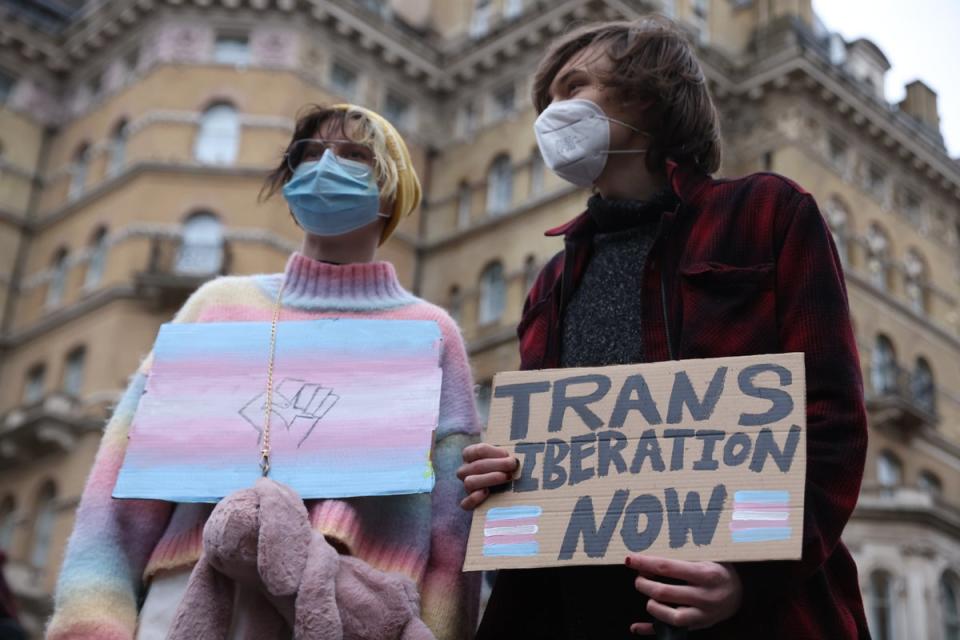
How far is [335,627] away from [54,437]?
25.9 meters

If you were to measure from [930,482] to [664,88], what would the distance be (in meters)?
29.4

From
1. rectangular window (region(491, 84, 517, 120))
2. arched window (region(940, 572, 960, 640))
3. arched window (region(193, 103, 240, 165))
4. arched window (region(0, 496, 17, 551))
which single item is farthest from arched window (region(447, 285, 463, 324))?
arched window (region(940, 572, 960, 640))

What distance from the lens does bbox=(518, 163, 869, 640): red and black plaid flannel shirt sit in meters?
3.12

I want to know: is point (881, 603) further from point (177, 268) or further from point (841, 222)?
point (177, 268)

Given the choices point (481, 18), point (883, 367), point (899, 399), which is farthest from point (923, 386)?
point (481, 18)

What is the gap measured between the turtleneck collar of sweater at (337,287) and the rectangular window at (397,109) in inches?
1089

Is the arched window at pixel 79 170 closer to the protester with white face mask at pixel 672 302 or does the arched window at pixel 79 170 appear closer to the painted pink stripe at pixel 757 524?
the protester with white face mask at pixel 672 302

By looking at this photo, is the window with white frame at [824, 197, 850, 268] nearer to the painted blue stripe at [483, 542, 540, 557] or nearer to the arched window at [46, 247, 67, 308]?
the arched window at [46, 247, 67, 308]

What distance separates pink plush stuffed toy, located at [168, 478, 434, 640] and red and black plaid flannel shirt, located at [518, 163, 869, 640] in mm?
806

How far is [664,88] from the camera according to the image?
3885 millimetres

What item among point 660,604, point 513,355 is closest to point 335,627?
point 660,604

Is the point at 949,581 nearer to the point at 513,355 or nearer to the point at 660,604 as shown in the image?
the point at 513,355

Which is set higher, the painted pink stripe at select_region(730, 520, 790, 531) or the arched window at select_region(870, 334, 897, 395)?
the arched window at select_region(870, 334, 897, 395)

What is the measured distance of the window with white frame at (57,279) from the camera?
31.2 metres
